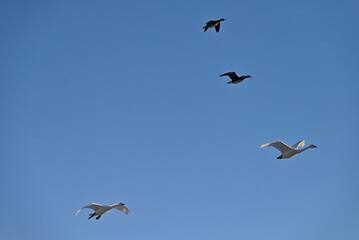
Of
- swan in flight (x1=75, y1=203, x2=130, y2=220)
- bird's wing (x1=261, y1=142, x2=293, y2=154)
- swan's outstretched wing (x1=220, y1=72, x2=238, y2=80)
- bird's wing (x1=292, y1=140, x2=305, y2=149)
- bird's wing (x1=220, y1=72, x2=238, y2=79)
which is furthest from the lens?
swan's outstretched wing (x1=220, y1=72, x2=238, y2=80)

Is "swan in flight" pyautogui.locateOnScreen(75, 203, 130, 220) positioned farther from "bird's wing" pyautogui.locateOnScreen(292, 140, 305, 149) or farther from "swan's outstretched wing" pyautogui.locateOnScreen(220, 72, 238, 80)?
"bird's wing" pyautogui.locateOnScreen(292, 140, 305, 149)

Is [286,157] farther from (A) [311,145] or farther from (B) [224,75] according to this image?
(B) [224,75]

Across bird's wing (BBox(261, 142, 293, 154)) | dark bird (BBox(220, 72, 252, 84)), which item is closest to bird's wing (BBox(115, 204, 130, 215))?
bird's wing (BBox(261, 142, 293, 154))

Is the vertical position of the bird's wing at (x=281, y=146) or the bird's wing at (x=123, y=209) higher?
the bird's wing at (x=281, y=146)

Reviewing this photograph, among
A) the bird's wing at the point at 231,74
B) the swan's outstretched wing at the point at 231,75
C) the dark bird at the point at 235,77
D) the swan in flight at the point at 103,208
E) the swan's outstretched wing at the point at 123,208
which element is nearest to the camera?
the swan in flight at the point at 103,208

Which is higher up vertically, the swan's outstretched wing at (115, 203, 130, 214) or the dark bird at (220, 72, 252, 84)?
the dark bird at (220, 72, 252, 84)

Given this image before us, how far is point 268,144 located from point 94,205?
510 inches

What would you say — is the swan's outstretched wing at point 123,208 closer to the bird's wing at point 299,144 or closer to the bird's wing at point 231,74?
the bird's wing at point 231,74

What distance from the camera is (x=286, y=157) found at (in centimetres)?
3891

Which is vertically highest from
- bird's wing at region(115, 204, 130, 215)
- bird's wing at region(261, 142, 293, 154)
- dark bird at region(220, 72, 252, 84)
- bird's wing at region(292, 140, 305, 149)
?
dark bird at region(220, 72, 252, 84)

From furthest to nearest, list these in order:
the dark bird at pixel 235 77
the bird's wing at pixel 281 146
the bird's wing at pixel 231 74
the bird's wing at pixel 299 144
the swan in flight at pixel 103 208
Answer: the dark bird at pixel 235 77
the bird's wing at pixel 231 74
the bird's wing at pixel 299 144
the swan in flight at pixel 103 208
the bird's wing at pixel 281 146

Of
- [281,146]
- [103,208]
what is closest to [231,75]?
[281,146]

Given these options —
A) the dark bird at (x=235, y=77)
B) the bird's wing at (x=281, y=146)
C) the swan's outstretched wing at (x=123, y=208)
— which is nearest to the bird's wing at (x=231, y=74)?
the dark bird at (x=235, y=77)

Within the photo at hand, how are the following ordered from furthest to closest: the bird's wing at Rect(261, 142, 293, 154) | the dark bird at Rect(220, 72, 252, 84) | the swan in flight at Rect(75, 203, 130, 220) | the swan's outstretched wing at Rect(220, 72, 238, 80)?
the dark bird at Rect(220, 72, 252, 84), the swan's outstretched wing at Rect(220, 72, 238, 80), the swan in flight at Rect(75, 203, 130, 220), the bird's wing at Rect(261, 142, 293, 154)
